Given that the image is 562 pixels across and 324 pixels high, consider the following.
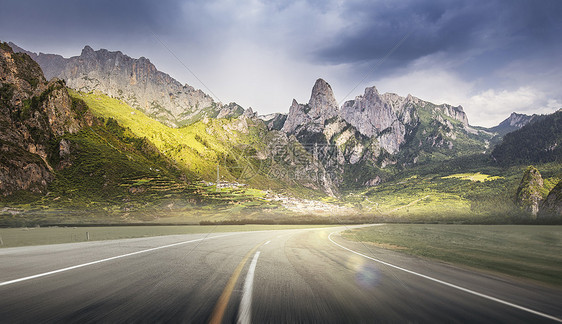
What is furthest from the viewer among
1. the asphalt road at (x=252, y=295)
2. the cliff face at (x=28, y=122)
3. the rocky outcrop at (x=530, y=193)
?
the rocky outcrop at (x=530, y=193)

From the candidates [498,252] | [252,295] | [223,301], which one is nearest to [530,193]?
[498,252]

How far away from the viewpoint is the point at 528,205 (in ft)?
472

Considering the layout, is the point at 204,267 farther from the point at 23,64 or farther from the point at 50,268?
the point at 23,64

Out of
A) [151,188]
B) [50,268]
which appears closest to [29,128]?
[151,188]

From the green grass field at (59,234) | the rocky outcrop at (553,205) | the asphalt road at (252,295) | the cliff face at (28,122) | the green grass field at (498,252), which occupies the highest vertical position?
the cliff face at (28,122)

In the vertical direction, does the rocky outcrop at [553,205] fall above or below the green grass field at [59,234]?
below

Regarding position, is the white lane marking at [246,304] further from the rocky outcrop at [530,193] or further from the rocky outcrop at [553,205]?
the rocky outcrop at [530,193]

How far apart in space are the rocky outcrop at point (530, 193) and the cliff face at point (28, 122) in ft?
783

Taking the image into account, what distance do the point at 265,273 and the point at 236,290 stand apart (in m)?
2.72

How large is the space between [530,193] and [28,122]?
882 ft

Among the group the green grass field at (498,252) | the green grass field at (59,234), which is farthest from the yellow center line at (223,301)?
the green grass field at (59,234)

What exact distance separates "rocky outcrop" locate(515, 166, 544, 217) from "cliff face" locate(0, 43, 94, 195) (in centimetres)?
23869

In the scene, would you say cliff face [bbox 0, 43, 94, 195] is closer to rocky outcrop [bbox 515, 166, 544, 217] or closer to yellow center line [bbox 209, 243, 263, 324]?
yellow center line [bbox 209, 243, 263, 324]

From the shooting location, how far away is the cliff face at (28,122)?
93.8 metres
